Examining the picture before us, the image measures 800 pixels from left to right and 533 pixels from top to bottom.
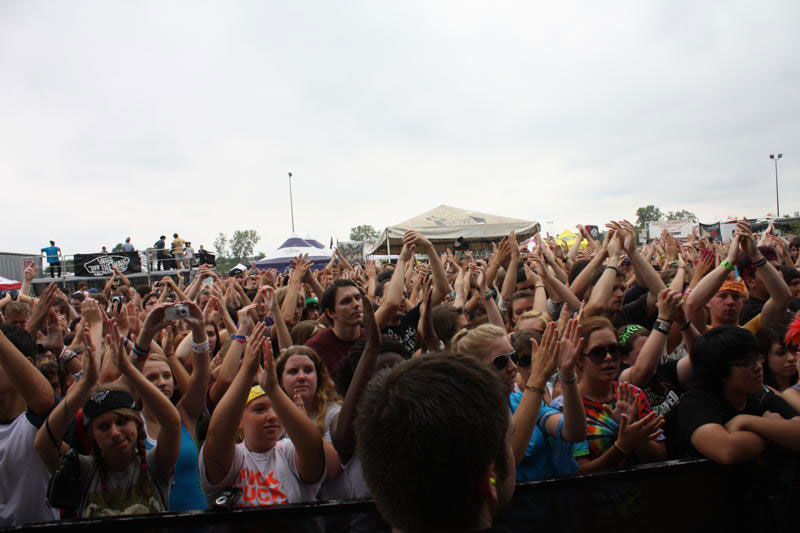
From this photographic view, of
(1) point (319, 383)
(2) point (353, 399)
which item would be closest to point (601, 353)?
(2) point (353, 399)

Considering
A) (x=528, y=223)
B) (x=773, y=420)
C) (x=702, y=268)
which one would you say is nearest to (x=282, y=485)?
(x=773, y=420)

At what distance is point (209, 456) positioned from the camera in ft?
7.48

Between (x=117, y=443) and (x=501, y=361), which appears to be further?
(x=501, y=361)

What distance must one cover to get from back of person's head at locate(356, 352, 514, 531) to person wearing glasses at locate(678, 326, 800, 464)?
1.56 m

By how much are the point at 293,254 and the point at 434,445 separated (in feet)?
59.5

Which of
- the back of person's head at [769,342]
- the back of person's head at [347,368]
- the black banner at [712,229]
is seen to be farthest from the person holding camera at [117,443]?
the black banner at [712,229]

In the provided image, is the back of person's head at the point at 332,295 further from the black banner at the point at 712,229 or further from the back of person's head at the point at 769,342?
the black banner at the point at 712,229

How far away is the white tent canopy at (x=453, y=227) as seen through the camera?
13.6 meters

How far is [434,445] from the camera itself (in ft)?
3.67

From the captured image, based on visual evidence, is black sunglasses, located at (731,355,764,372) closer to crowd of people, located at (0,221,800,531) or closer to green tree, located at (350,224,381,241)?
crowd of people, located at (0,221,800,531)

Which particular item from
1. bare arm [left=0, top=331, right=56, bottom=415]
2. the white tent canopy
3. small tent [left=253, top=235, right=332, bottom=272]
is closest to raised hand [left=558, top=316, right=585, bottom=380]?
bare arm [left=0, top=331, right=56, bottom=415]

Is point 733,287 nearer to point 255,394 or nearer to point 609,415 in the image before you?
point 609,415

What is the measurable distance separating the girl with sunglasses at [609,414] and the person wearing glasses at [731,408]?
0.59 ft

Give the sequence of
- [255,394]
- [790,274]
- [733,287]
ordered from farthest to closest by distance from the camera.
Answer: [790,274], [733,287], [255,394]
